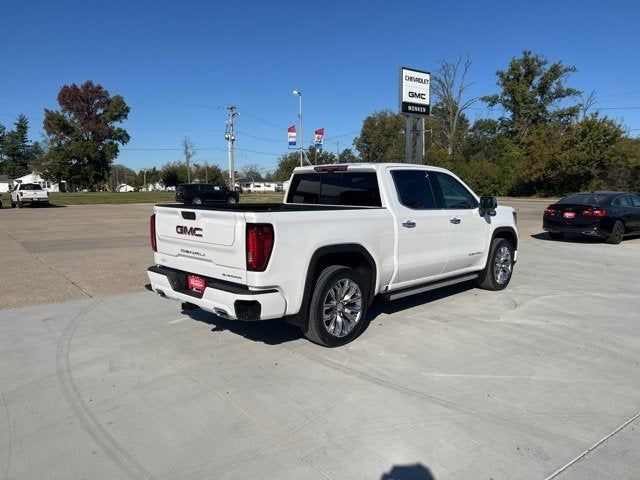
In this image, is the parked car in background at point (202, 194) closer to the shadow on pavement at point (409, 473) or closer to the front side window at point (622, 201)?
the front side window at point (622, 201)

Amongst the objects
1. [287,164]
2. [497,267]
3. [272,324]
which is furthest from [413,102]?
[287,164]

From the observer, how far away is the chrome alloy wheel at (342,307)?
501 centimetres

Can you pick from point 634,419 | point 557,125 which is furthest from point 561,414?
point 557,125

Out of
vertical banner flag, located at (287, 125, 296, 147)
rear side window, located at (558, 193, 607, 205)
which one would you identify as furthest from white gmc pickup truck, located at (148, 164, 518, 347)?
vertical banner flag, located at (287, 125, 296, 147)

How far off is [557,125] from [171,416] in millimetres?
62626

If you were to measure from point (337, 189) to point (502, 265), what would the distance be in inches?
125

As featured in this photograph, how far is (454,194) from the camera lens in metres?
6.86

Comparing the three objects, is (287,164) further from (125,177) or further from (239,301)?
(239,301)

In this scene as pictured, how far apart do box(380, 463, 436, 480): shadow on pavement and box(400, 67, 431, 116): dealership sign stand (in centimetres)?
1237

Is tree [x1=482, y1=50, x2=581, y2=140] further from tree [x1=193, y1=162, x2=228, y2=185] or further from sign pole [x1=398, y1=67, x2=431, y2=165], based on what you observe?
tree [x1=193, y1=162, x2=228, y2=185]

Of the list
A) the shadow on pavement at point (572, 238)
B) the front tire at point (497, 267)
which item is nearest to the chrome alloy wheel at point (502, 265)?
the front tire at point (497, 267)

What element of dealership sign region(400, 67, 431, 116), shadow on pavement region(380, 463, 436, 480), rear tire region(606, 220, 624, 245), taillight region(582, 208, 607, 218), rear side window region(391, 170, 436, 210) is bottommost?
shadow on pavement region(380, 463, 436, 480)

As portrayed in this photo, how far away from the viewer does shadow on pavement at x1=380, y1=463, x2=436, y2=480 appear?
2.94m

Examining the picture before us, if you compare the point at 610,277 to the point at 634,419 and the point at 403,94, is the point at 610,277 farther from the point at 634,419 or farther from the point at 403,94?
the point at 403,94
